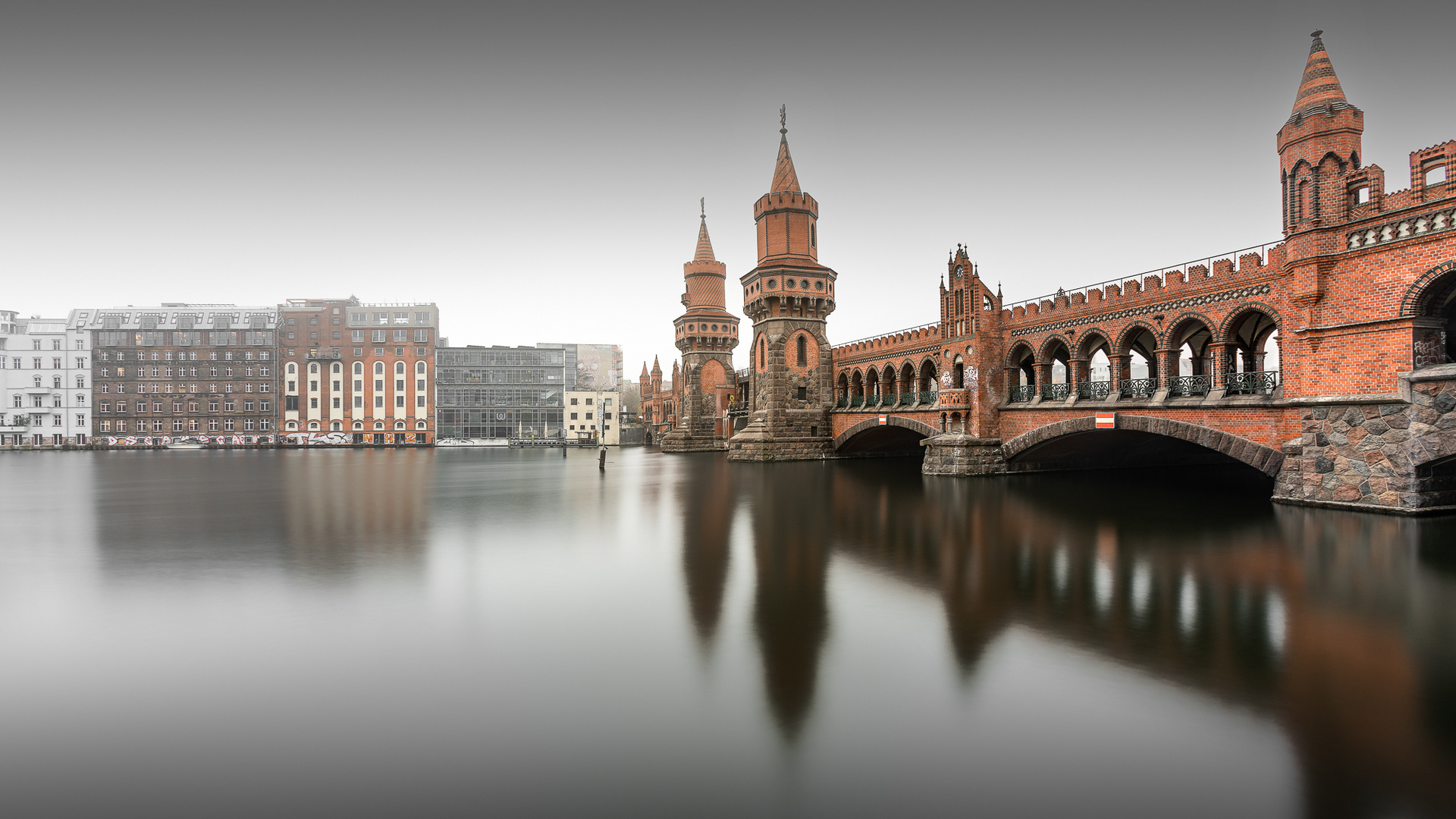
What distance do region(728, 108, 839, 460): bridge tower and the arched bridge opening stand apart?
1.48m

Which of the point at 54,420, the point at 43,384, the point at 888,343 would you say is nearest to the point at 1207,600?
the point at 888,343

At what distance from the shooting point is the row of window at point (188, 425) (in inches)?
3351

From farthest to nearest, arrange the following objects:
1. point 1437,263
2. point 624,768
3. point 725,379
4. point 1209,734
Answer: point 725,379 < point 1437,263 < point 1209,734 < point 624,768

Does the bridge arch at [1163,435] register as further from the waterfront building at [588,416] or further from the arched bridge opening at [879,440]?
the waterfront building at [588,416]

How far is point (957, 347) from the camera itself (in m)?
29.7

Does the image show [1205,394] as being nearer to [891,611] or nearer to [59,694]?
[891,611]

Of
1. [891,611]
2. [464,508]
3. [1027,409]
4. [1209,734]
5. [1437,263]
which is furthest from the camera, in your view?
[1027,409]

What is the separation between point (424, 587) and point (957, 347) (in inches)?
990

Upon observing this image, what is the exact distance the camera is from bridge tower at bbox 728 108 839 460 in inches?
1577

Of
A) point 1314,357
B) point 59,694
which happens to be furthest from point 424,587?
point 1314,357

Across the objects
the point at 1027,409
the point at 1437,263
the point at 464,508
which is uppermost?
the point at 1437,263

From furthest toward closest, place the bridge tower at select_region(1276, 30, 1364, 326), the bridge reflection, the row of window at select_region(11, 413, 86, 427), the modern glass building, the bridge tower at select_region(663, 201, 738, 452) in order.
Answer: the modern glass building, the row of window at select_region(11, 413, 86, 427), the bridge tower at select_region(663, 201, 738, 452), the bridge tower at select_region(1276, 30, 1364, 326), the bridge reflection

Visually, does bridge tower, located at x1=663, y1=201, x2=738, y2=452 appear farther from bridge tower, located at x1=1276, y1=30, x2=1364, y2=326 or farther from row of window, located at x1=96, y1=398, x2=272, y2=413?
row of window, located at x1=96, y1=398, x2=272, y2=413

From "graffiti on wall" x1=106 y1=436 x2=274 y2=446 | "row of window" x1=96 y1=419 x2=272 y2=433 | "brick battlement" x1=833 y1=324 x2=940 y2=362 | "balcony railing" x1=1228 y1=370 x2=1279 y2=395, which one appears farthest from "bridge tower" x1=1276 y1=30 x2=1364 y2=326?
"row of window" x1=96 y1=419 x2=272 y2=433
